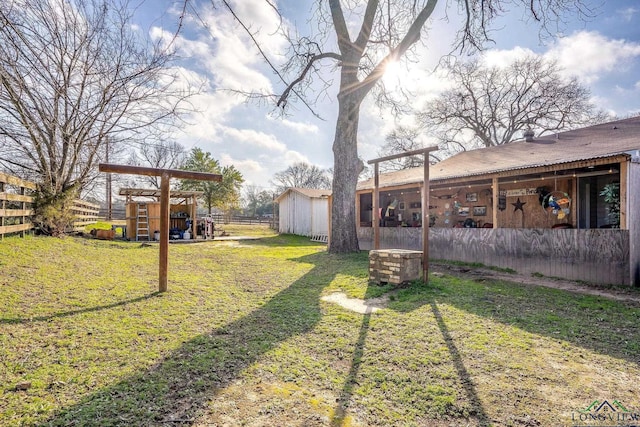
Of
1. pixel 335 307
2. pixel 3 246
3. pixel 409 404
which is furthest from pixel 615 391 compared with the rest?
pixel 3 246

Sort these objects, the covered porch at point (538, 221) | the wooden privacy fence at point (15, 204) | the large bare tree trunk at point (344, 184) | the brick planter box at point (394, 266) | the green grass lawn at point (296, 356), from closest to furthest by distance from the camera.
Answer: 1. the green grass lawn at point (296, 356)
2. the brick planter box at point (394, 266)
3. the covered porch at point (538, 221)
4. the wooden privacy fence at point (15, 204)
5. the large bare tree trunk at point (344, 184)

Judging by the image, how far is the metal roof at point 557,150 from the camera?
7285mm

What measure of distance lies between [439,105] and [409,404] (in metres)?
26.6

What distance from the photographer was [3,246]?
19.5ft

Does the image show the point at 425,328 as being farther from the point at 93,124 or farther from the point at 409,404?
the point at 93,124

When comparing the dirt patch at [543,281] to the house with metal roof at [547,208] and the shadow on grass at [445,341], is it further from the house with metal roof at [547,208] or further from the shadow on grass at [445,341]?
the shadow on grass at [445,341]

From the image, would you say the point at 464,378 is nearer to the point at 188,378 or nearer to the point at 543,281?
the point at 188,378

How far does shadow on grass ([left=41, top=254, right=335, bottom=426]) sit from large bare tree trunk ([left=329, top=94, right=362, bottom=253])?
5848 millimetres

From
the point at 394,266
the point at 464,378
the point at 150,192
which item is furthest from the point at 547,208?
the point at 150,192

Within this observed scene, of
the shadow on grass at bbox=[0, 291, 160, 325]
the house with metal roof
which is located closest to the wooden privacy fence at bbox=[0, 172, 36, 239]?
the shadow on grass at bbox=[0, 291, 160, 325]

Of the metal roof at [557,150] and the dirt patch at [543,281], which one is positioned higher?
the metal roof at [557,150]

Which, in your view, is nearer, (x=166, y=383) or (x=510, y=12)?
(x=166, y=383)

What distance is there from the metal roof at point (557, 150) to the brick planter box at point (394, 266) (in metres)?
4.19

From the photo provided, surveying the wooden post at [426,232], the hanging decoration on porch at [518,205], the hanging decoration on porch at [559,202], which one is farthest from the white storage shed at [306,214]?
the wooden post at [426,232]
